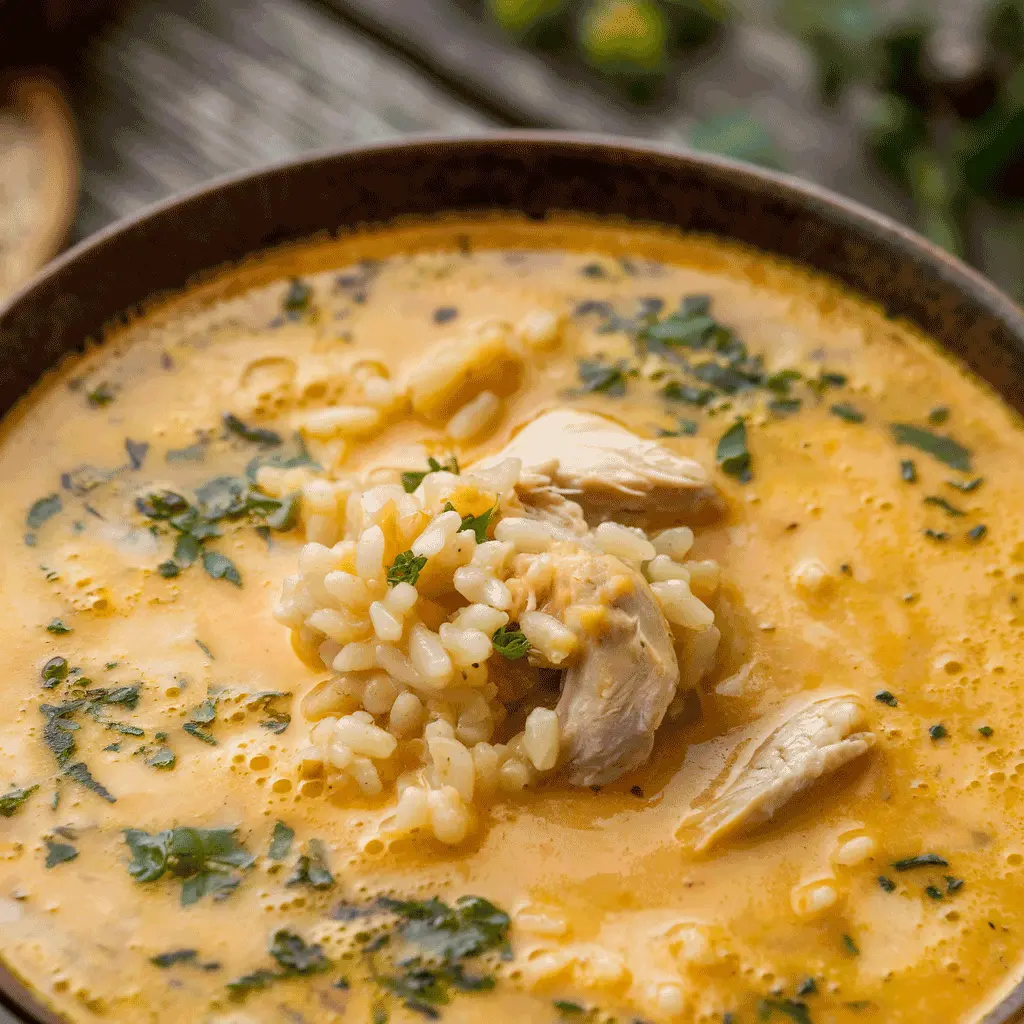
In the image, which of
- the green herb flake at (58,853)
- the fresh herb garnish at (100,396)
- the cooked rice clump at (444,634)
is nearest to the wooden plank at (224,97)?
the fresh herb garnish at (100,396)

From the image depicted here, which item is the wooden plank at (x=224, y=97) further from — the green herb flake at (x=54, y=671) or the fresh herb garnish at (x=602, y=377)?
the green herb flake at (x=54, y=671)

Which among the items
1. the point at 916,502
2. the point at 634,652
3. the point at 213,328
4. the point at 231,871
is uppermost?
the point at 916,502

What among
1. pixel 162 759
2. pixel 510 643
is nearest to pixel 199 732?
pixel 162 759

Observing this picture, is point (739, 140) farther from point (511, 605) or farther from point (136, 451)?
point (511, 605)

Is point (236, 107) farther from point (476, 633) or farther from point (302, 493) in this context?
point (476, 633)

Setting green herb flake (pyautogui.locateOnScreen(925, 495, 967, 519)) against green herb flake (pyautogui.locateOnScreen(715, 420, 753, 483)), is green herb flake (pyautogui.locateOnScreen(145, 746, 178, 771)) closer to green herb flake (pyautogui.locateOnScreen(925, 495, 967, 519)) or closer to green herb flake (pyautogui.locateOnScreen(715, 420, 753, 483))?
green herb flake (pyautogui.locateOnScreen(715, 420, 753, 483))

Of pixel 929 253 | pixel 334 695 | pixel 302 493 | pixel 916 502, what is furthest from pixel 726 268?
pixel 334 695

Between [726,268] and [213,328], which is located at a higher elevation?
[726,268]
